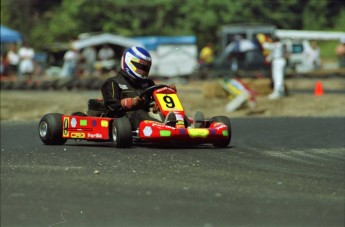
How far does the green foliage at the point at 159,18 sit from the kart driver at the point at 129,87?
47.1 metres

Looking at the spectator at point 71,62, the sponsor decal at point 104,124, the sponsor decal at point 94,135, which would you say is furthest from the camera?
the spectator at point 71,62

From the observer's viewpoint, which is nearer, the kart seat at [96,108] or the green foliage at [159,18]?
the kart seat at [96,108]

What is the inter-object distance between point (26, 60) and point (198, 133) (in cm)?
2228

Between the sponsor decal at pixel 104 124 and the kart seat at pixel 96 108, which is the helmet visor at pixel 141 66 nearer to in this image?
the kart seat at pixel 96 108

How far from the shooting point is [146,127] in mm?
10539

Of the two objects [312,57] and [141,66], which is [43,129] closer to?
[141,66]

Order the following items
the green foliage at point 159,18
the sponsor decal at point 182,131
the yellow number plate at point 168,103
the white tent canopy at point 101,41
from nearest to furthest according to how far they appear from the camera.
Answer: the sponsor decal at point 182,131
the yellow number plate at point 168,103
the white tent canopy at point 101,41
the green foliage at point 159,18

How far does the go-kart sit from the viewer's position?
10.4m

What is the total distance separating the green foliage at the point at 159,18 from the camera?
6091 cm

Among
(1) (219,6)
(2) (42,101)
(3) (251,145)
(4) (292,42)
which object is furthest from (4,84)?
(1) (219,6)

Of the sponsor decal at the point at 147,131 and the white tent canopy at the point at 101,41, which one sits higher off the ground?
the white tent canopy at the point at 101,41

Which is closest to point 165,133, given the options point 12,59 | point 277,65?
point 277,65

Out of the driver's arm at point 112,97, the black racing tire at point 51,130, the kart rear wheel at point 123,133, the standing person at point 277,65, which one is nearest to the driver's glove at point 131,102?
the driver's arm at point 112,97

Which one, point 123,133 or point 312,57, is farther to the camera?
point 312,57
